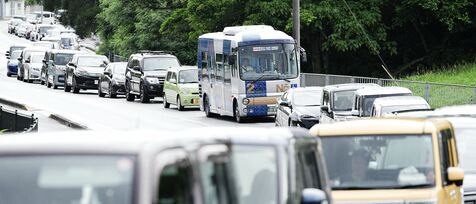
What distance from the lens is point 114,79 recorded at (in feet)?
180

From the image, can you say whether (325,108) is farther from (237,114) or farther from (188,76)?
(188,76)

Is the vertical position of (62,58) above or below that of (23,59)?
above

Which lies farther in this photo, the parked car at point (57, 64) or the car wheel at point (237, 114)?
the parked car at point (57, 64)

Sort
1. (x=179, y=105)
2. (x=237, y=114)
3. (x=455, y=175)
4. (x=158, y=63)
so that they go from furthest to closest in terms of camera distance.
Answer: (x=158, y=63) → (x=179, y=105) → (x=237, y=114) → (x=455, y=175)

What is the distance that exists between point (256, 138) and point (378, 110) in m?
16.6

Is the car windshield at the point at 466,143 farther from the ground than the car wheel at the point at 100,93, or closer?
farther from the ground

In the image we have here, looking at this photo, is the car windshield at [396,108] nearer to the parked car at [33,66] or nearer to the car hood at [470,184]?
the car hood at [470,184]

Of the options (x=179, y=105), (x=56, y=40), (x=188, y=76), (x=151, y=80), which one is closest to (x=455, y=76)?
(x=188, y=76)

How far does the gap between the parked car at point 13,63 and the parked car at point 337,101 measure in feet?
168

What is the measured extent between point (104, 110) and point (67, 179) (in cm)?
3939

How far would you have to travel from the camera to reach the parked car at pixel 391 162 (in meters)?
12.0

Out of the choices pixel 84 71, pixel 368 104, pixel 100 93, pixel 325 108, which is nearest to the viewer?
pixel 368 104

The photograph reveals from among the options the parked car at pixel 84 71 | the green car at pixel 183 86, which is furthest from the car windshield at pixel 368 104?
the parked car at pixel 84 71

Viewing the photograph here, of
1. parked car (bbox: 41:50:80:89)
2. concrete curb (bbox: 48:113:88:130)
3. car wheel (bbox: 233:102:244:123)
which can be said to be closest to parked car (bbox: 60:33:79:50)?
parked car (bbox: 41:50:80:89)
